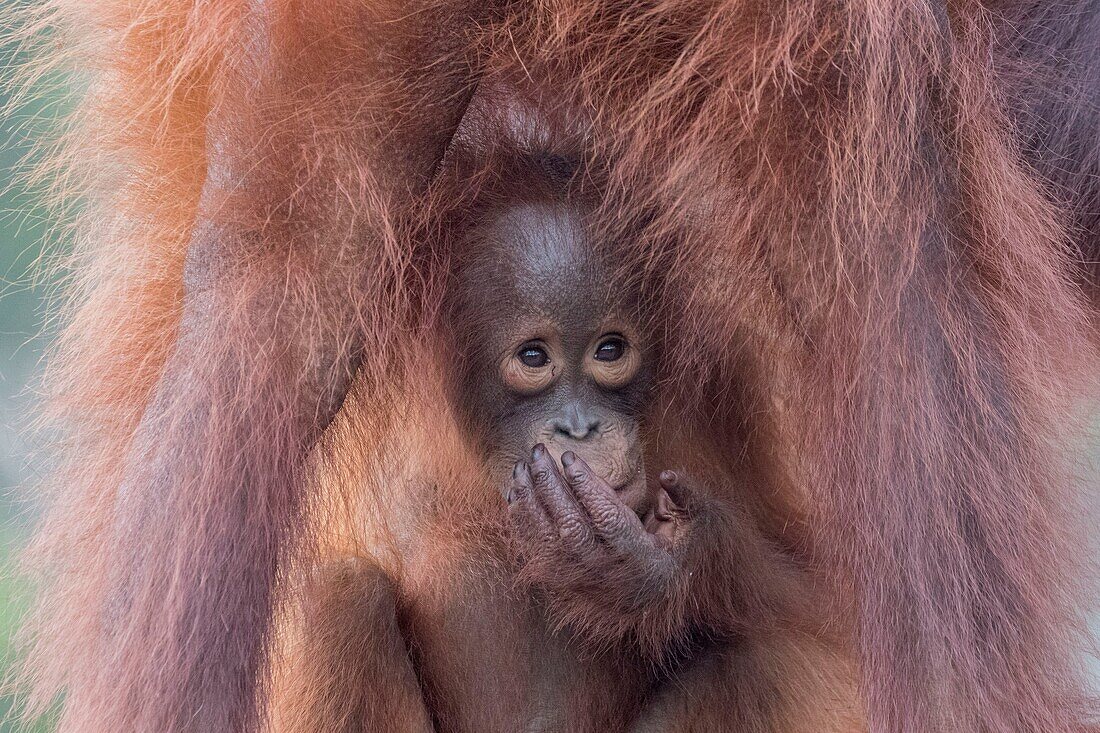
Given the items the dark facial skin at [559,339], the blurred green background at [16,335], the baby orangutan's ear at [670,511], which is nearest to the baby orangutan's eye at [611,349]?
the dark facial skin at [559,339]

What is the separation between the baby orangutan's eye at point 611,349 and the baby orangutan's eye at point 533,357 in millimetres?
51

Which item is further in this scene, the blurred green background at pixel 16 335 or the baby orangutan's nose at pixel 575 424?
the blurred green background at pixel 16 335

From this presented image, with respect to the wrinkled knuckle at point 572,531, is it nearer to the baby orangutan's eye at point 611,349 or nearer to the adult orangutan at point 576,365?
the adult orangutan at point 576,365

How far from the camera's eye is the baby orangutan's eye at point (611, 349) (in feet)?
3.54

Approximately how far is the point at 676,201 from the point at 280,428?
385mm

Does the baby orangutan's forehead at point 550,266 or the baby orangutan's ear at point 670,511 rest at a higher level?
the baby orangutan's forehead at point 550,266

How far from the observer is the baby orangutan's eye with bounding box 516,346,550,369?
1075 millimetres

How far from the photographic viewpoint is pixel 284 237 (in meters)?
0.90

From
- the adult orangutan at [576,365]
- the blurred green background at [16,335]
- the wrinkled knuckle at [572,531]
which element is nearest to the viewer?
the adult orangutan at [576,365]

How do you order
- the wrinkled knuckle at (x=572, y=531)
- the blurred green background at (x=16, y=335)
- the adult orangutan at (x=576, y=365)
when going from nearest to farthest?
1. the adult orangutan at (x=576, y=365)
2. the wrinkled knuckle at (x=572, y=531)
3. the blurred green background at (x=16, y=335)

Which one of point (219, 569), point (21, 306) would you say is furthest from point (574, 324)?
point (21, 306)

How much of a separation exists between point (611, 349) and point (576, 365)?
0.04 meters

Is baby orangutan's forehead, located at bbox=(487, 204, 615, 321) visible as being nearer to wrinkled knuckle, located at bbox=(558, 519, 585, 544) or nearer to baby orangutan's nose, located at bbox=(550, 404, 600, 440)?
baby orangutan's nose, located at bbox=(550, 404, 600, 440)

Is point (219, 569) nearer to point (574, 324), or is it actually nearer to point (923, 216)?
point (574, 324)
